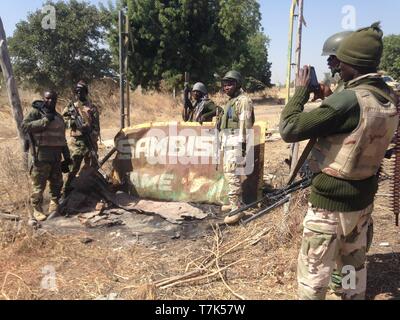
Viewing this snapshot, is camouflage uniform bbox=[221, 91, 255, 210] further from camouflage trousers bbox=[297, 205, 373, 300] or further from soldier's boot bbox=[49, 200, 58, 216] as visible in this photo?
camouflage trousers bbox=[297, 205, 373, 300]

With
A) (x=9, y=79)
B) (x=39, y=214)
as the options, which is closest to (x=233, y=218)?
(x=39, y=214)

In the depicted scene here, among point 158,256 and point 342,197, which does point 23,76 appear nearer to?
point 158,256

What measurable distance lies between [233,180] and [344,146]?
10.3 ft

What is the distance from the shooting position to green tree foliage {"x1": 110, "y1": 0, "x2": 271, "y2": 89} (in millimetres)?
20406

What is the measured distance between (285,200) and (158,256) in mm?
1493

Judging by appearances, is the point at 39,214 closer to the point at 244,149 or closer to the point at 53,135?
the point at 53,135

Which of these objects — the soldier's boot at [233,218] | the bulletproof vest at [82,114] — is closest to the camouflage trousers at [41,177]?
the bulletproof vest at [82,114]

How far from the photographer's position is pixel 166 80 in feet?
69.6

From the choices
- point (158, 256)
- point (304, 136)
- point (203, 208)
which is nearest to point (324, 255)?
point (304, 136)

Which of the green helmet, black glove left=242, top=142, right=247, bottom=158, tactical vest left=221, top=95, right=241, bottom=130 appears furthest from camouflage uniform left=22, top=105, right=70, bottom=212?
black glove left=242, top=142, right=247, bottom=158

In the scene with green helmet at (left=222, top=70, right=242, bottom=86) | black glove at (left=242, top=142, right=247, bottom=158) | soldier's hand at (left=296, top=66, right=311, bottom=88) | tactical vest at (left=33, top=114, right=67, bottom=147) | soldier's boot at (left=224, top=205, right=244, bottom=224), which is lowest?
soldier's boot at (left=224, top=205, right=244, bottom=224)

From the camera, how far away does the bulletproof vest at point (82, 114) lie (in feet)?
20.2

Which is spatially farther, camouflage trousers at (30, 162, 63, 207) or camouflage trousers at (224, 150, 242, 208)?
camouflage trousers at (30, 162, 63, 207)
